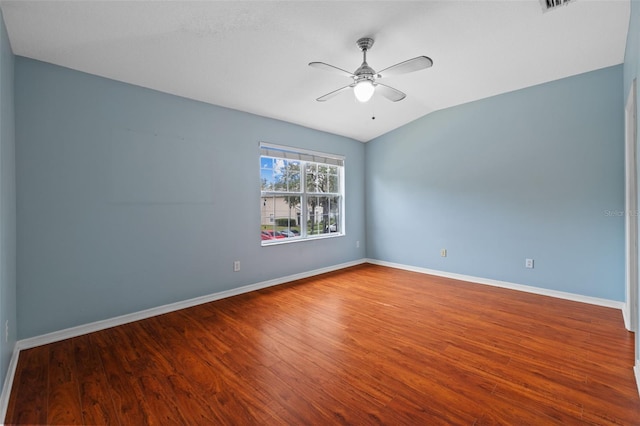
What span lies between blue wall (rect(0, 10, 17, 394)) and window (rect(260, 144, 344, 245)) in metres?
2.39

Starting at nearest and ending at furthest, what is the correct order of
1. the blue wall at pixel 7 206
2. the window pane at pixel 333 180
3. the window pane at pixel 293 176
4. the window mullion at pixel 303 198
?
1. the blue wall at pixel 7 206
2. the window pane at pixel 293 176
3. the window mullion at pixel 303 198
4. the window pane at pixel 333 180

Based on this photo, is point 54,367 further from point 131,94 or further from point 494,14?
point 494,14

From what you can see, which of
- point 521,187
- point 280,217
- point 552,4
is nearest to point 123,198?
point 280,217

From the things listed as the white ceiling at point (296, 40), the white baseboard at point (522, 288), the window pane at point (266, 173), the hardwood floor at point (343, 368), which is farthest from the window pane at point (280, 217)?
the white baseboard at point (522, 288)

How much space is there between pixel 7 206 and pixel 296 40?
2.52 metres

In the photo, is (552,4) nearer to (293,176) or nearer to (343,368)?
(343,368)

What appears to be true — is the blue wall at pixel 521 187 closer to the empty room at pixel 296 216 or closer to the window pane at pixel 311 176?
the empty room at pixel 296 216

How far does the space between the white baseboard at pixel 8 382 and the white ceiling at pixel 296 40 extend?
2.39 m

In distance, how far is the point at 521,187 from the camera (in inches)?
150

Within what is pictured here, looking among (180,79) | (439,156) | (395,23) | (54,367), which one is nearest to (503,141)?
(439,156)

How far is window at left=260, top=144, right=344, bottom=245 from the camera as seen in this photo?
413 centimetres

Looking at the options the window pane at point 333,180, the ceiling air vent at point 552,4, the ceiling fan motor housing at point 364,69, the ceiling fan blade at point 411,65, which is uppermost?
the ceiling air vent at point 552,4

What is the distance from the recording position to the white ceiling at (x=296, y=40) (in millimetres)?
2082

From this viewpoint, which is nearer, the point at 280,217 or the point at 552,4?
the point at 552,4
